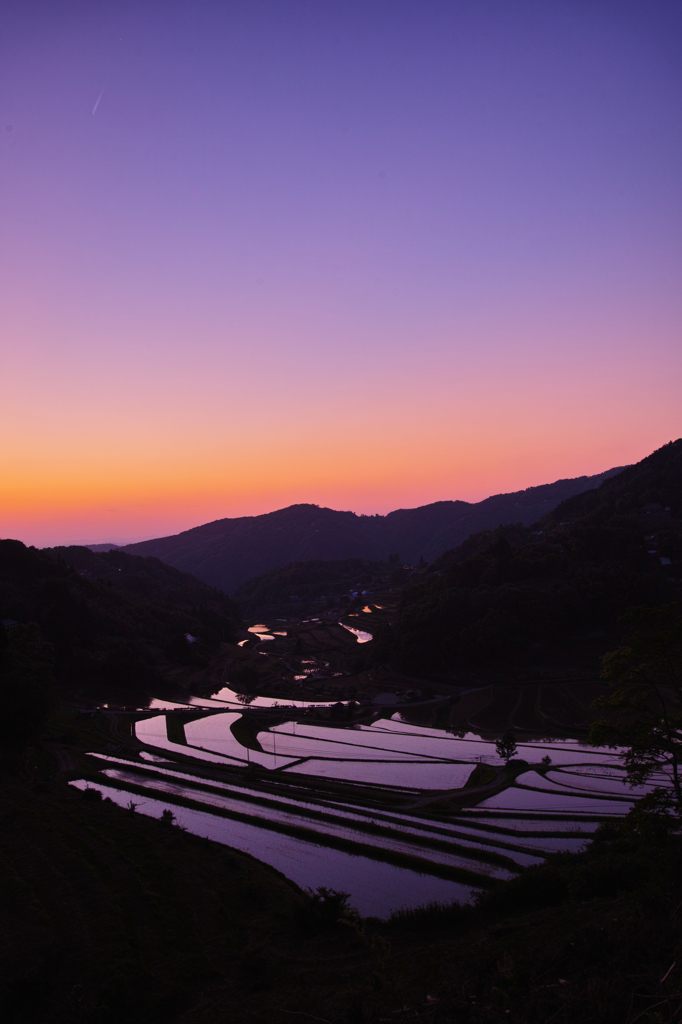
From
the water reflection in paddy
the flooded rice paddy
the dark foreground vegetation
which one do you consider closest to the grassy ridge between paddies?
the dark foreground vegetation

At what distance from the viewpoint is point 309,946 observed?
15.9 metres

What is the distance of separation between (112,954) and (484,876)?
1269cm

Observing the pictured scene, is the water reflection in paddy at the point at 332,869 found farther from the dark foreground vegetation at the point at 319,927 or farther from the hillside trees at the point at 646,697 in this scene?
the hillside trees at the point at 646,697

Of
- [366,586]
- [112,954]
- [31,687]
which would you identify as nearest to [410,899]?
[112,954]

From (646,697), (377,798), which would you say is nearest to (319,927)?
(646,697)

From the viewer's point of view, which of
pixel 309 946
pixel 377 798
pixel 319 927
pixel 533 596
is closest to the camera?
pixel 309 946

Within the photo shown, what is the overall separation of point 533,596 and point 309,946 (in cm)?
7337

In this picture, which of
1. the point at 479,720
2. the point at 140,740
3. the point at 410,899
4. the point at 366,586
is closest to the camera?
the point at 410,899

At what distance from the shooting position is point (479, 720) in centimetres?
5447

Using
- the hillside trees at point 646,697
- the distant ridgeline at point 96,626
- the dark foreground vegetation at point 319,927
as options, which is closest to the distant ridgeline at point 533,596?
→ the distant ridgeline at point 96,626

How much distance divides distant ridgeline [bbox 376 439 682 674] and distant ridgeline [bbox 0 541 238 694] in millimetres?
33300

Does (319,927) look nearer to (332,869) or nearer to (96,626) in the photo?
(332,869)

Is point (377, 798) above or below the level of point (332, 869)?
below

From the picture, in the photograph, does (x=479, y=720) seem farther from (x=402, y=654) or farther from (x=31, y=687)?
(x=31, y=687)
